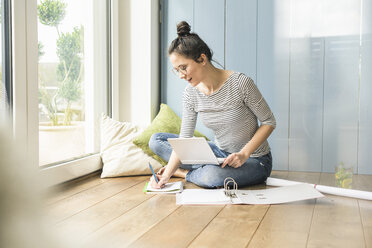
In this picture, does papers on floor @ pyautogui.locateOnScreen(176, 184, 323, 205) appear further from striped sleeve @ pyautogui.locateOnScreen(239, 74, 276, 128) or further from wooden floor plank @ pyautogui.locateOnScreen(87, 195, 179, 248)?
striped sleeve @ pyautogui.locateOnScreen(239, 74, 276, 128)

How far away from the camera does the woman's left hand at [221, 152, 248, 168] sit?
87.1 inches

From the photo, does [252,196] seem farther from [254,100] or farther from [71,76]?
[71,76]

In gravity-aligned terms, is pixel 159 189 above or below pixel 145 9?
below

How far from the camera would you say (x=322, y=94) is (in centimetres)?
317

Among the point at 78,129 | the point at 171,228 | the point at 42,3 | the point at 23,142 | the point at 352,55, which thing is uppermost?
the point at 42,3

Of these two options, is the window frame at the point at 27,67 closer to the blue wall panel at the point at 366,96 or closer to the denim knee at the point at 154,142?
the denim knee at the point at 154,142

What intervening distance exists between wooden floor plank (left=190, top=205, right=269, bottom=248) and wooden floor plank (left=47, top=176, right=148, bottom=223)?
1.98 feet

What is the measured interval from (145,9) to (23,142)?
3356mm

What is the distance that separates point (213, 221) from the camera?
1.77 metres

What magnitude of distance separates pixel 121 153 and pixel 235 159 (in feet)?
3.20

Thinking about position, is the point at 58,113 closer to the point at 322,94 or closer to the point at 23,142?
the point at 322,94

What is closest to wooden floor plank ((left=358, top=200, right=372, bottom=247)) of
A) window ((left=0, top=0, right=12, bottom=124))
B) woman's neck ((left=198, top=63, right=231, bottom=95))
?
woman's neck ((left=198, top=63, right=231, bottom=95))

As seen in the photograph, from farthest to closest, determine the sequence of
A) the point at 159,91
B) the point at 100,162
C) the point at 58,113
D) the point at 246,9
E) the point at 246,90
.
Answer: the point at 159,91 → the point at 246,9 → the point at 100,162 → the point at 58,113 → the point at 246,90

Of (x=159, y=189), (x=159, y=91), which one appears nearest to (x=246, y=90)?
(x=159, y=189)
